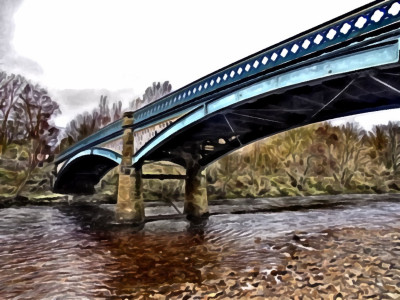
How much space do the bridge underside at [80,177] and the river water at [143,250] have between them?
8.07 metres

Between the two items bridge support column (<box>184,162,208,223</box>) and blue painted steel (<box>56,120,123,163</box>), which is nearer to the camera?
blue painted steel (<box>56,120,123,163</box>)

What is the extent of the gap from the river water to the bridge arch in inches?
248

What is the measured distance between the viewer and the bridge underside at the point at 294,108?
328 inches

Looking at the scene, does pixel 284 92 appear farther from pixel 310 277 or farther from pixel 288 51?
pixel 310 277

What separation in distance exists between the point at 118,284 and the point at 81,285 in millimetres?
692

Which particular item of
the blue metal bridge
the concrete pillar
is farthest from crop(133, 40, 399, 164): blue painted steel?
the concrete pillar

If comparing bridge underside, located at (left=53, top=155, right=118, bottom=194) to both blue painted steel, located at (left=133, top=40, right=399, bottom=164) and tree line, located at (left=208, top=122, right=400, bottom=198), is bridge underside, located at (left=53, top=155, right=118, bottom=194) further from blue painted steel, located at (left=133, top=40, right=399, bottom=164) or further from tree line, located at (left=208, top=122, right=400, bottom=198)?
blue painted steel, located at (left=133, top=40, right=399, bottom=164)

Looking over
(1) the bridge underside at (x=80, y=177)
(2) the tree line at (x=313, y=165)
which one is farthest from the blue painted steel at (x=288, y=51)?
(2) the tree line at (x=313, y=165)

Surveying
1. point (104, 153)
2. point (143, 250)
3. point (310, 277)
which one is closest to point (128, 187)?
point (104, 153)

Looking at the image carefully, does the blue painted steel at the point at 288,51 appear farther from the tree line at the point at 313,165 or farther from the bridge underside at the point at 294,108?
the tree line at the point at 313,165

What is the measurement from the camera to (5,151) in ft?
112

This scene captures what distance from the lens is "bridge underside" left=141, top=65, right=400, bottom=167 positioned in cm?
832

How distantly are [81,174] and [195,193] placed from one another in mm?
15230

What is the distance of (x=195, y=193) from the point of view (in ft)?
57.8
